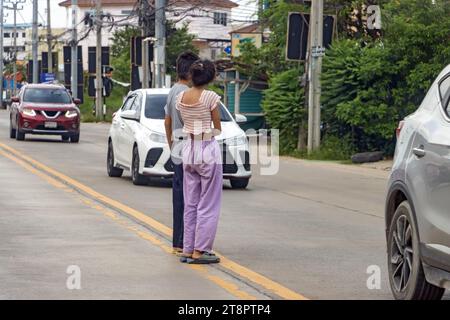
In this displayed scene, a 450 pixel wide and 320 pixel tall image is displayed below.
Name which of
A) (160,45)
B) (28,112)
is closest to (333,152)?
(28,112)

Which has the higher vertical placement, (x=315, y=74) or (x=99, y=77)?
(x=315, y=74)

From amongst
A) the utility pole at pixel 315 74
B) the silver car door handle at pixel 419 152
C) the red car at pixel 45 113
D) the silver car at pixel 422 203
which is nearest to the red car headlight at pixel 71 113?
the red car at pixel 45 113

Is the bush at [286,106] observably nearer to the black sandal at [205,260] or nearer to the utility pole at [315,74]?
the utility pole at [315,74]

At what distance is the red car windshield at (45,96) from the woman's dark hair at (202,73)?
2603cm

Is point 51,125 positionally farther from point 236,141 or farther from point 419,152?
point 419,152

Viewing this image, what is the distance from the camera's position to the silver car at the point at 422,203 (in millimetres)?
8500

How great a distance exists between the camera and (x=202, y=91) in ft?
38.4

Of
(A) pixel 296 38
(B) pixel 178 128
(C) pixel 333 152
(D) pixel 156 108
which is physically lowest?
(C) pixel 333 152

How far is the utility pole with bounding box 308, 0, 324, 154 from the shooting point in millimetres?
31688

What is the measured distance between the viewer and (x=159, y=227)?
14.5 m

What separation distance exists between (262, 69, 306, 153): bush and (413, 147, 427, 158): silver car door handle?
79.8 ft

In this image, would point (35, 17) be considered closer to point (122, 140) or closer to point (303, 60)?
point (303, 60)

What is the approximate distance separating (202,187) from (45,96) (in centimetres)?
2638
